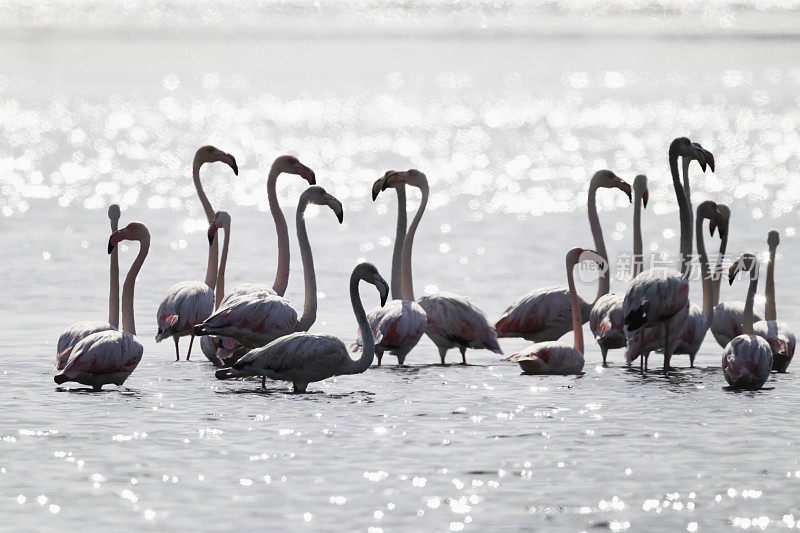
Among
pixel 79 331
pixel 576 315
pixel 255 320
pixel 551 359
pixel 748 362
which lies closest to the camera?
pixel 748 362

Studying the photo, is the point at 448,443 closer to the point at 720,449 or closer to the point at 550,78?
the point at 720,449

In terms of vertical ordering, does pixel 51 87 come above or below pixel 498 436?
above

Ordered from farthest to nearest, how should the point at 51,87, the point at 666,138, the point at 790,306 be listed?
the point at 51,87, the point at 666,138, the point at 790,306

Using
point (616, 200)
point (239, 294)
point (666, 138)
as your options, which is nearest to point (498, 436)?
point (239, 294)

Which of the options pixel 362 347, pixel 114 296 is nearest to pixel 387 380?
pixel 362 347

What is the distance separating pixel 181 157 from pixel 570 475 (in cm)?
3111

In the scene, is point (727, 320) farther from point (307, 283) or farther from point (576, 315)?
point (307, 283)

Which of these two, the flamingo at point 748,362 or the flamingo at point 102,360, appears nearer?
the flamingo at point 102,360

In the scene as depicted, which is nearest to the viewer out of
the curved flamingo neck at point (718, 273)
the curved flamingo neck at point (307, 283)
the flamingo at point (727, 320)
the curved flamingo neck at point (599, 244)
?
the curved flamingo neck at point (307, 283)

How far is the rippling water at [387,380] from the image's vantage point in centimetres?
786

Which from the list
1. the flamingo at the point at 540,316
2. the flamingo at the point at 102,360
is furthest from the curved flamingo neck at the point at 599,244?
the flamingo at the point at 102,360

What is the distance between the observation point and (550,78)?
86000 millimetres

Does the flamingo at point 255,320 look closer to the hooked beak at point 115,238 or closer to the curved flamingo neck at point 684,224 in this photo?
the hooked beak at point 115,238

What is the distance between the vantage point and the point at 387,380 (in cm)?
1155
